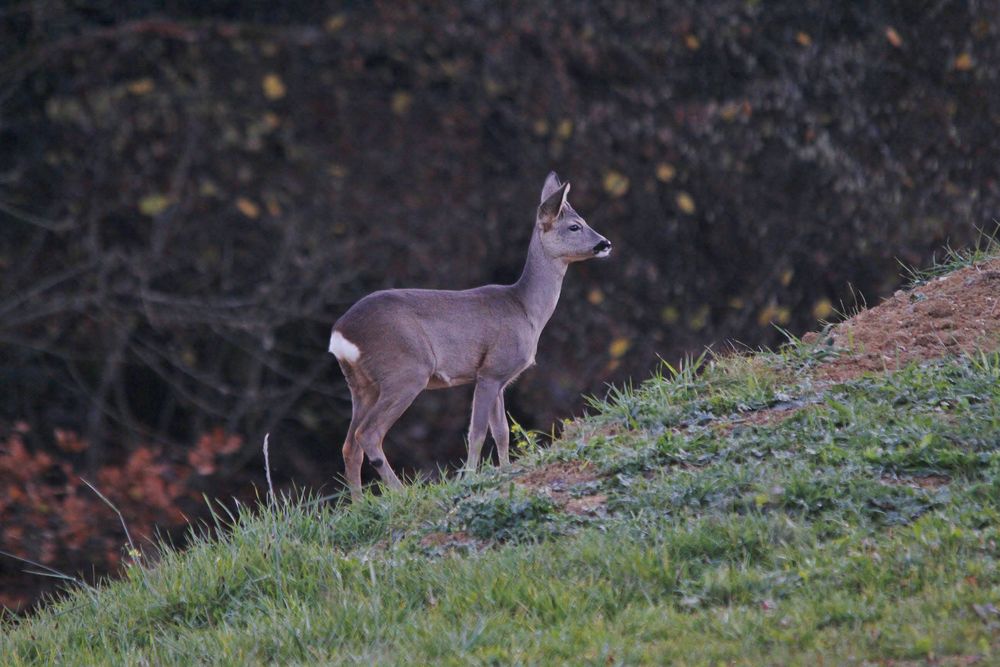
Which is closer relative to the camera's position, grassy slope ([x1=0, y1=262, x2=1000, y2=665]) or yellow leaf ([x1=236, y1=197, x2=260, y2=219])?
grassy slope ([x1=0, y1=262, x2=1000, y2=665])

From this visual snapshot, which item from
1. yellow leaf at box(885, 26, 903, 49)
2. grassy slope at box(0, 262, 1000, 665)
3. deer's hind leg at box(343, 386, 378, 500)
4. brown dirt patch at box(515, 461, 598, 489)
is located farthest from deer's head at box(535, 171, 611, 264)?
yellow leaf at box(885, 26, 903, 49)

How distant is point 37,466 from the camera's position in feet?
33.8

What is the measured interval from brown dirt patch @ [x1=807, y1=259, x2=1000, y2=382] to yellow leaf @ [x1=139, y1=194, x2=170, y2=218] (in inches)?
189

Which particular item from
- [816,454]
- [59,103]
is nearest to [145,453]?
[59,103]

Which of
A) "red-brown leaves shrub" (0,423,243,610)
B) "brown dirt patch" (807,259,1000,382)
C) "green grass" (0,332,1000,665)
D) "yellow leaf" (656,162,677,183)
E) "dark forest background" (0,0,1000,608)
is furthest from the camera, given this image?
"yellow leaf" (656,162,677,183)

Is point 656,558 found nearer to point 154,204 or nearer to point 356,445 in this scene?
point 356,445

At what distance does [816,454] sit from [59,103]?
6125 mm

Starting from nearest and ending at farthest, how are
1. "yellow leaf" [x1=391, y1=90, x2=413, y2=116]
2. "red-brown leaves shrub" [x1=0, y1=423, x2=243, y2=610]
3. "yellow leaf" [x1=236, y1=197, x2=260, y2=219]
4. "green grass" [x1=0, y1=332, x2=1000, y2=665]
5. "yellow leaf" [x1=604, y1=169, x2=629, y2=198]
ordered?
"green grass" [x1=0, y1=332, x2=1000, y2=665], "red-brown leaves shrub" [x1=0, y1=423, x2=243, y2=610], "yellow leaf" [x1=236, y1=197, x2=260, y2=219], "yellow leaf" [x1=391, y1=90, x2=413, y2=116], "yellow leaf" [x1=604, y1=169, x2=629, y2=198]

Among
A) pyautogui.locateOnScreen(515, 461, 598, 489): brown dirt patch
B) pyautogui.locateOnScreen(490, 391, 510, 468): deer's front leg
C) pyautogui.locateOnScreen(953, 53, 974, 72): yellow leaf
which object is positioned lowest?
pyautogui.locateOnScreen(490, 391, 510, 468): deer's front leg

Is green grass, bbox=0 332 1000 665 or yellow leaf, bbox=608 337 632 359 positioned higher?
green grass, bbox=0 332 1000 665

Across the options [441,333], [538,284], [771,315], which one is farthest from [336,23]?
[771,315]

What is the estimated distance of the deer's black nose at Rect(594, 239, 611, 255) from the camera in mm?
9383

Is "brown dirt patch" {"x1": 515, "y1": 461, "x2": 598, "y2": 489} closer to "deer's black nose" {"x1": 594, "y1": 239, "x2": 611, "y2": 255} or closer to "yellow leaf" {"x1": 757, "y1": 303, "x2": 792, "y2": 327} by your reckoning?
"deer's black nose" {"x1": 594, "y1": 239, "x2": 611, "y2": 255}

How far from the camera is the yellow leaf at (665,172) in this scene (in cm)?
1190
